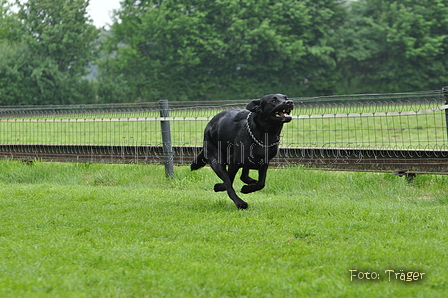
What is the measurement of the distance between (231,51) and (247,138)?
38819 mm

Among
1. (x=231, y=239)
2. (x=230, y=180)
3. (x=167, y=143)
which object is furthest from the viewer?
(x=167, y=143)

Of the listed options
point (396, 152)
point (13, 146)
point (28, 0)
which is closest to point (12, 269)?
point (396, 152)

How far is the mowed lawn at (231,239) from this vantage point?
152 inches

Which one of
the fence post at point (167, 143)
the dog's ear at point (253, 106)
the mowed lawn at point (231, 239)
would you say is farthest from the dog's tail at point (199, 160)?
the fence post at point (167, 143)

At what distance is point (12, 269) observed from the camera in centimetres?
429

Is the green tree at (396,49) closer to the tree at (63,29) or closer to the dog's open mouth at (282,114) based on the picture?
the tree at (63,29)

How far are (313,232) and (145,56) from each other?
44065 mm

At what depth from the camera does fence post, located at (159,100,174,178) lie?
974cm

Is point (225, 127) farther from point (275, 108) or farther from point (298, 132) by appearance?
point (298, 132)

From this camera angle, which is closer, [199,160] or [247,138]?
[247,138]

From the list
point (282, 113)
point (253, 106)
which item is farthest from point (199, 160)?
point (282, 113)

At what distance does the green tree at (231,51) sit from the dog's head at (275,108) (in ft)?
121

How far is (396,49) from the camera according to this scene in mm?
44031

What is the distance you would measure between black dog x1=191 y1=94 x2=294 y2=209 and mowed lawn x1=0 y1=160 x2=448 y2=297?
451 mm
